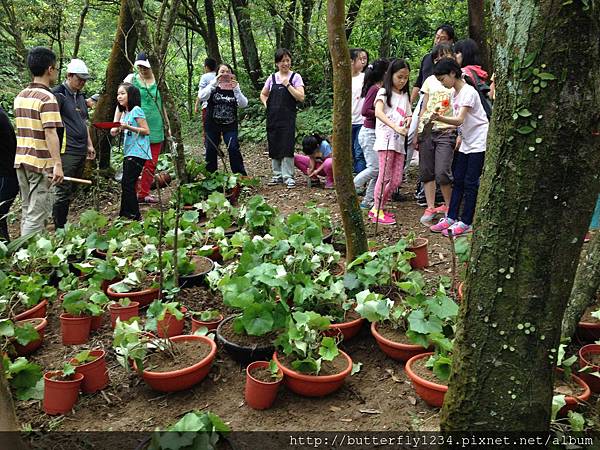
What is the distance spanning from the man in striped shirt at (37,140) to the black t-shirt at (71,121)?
535mm

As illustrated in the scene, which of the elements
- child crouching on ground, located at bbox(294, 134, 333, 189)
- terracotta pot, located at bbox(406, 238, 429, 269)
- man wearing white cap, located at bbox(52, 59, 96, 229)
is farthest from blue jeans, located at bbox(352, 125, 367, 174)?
man wearing white cap, located at bbox(52, 59, 96, 229)

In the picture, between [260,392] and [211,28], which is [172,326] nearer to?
[260,392]

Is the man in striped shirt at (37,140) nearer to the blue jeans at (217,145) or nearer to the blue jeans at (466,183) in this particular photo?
the blue jeans at (217,145)

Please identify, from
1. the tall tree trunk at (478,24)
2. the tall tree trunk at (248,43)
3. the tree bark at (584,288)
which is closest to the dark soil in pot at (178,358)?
the tree bark at (584,288)

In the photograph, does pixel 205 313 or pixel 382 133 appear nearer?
pixel 205 313

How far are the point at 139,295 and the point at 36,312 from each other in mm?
731

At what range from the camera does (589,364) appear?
8.51 ft

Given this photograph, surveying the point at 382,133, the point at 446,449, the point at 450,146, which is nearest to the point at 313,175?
the point at 382,133

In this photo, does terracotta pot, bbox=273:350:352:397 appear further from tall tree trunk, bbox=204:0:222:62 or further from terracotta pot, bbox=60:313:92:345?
tall tree trunk, bbox=204:0:222:62

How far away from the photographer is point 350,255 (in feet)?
12.0

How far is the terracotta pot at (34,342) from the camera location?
10.5 ft

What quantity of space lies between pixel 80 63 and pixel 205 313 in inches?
143

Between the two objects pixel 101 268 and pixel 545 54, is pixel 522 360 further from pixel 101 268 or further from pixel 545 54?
pixel 101 268

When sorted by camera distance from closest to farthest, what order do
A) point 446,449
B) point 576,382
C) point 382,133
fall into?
point 446,449 → point 576,382 → point 382,133
